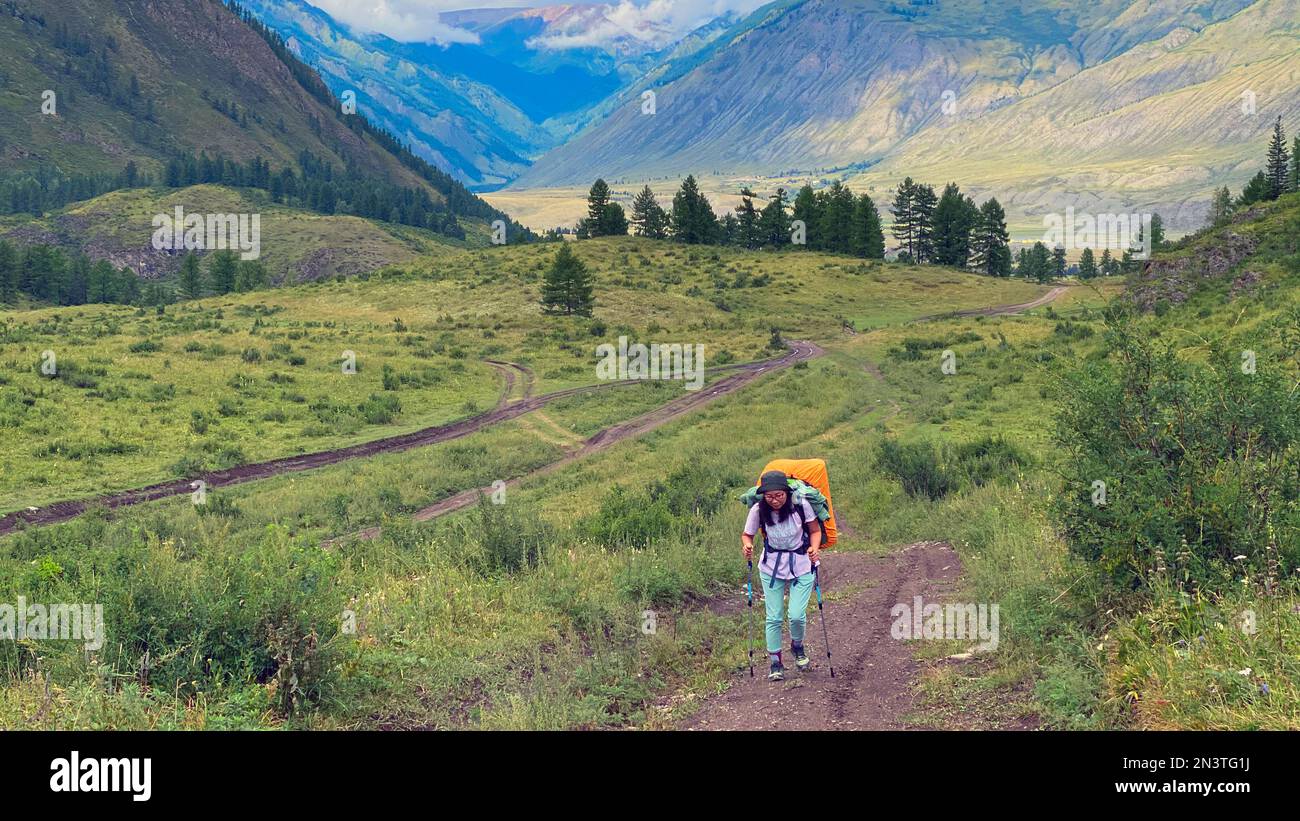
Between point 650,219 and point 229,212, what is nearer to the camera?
point 650,219

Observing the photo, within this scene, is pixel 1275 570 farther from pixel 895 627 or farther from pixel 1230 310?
pixel 1230 310

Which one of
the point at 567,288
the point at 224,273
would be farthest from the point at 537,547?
the point at 224,273

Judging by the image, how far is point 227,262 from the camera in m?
93.1

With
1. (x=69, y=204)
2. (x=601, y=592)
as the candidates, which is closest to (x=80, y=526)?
(x=601, y=592)

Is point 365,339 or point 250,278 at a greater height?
point 250,278

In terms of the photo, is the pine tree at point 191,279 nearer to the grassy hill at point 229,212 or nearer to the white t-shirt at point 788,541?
the grassy hill at point 229,212

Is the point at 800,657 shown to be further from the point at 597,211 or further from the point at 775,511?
the point at 597,211

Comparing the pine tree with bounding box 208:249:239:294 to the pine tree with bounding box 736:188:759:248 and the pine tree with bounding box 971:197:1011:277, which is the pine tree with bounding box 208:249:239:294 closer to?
the pine tree with bounding box 736:188:759:248

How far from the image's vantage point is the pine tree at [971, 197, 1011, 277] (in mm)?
98688

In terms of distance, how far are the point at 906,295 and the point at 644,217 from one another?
3469 centimetres

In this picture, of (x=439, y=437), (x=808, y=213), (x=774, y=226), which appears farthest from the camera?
(x=808, y=213)

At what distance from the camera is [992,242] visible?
327 ft

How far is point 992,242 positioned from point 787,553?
328 ft
